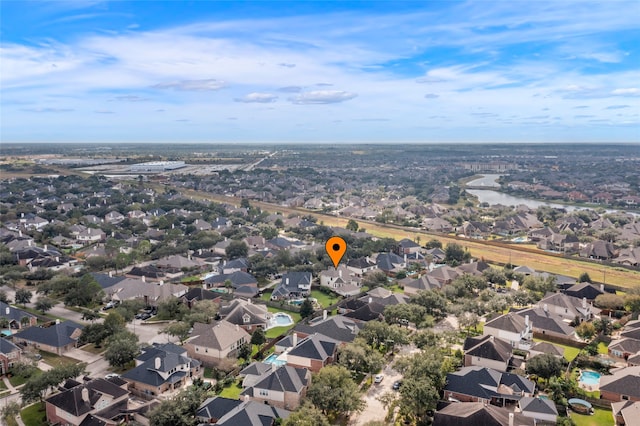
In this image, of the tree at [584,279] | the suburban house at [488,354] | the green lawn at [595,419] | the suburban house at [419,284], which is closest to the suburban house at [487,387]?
the suburban house at [488,354]

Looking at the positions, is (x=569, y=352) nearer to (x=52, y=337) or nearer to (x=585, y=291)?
(x=585, y=291)

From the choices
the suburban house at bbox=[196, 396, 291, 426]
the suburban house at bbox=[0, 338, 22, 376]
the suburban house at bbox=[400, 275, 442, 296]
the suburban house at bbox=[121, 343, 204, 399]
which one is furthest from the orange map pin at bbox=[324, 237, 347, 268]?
the suburban house at bbox=[0, 338, 22, 376]

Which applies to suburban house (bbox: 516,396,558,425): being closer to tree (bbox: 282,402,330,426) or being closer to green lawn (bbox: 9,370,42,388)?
tree (bbox: 282,402,330,426)

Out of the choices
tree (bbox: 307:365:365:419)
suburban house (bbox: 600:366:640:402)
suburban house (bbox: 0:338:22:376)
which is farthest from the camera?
suburban house (bbox: 0:338:22:376)

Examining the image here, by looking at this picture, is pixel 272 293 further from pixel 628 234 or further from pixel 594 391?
pixel 628 234

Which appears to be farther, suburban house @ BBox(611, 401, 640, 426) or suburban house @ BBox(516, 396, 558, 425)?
suburban house @ BBox(516, 396, 558, 425)

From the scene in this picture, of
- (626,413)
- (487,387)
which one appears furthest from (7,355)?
(626,413)
